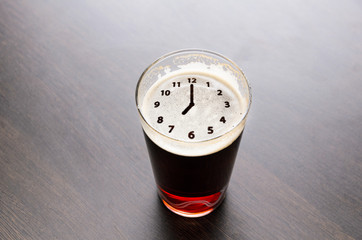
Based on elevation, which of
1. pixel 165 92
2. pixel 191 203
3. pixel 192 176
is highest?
pixel 165 92

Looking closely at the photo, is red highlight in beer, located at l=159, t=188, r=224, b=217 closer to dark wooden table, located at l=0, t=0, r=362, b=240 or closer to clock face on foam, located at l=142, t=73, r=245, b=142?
dark wooden table, located at l=0, t=0, r=362, b=240

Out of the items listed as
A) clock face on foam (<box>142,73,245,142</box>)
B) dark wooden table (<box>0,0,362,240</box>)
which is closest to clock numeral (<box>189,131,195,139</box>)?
clock face on foam (<box>142,73,245,142</box>)

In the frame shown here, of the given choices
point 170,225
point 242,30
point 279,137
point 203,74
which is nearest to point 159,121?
point 203,74

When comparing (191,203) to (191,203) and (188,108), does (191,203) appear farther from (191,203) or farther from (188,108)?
(188,108)

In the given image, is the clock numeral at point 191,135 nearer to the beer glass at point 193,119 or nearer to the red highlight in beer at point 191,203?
the beer glass at point 193,119

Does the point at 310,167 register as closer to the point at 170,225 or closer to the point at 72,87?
the point at 170,225

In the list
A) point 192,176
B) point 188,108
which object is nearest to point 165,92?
point 188,108
